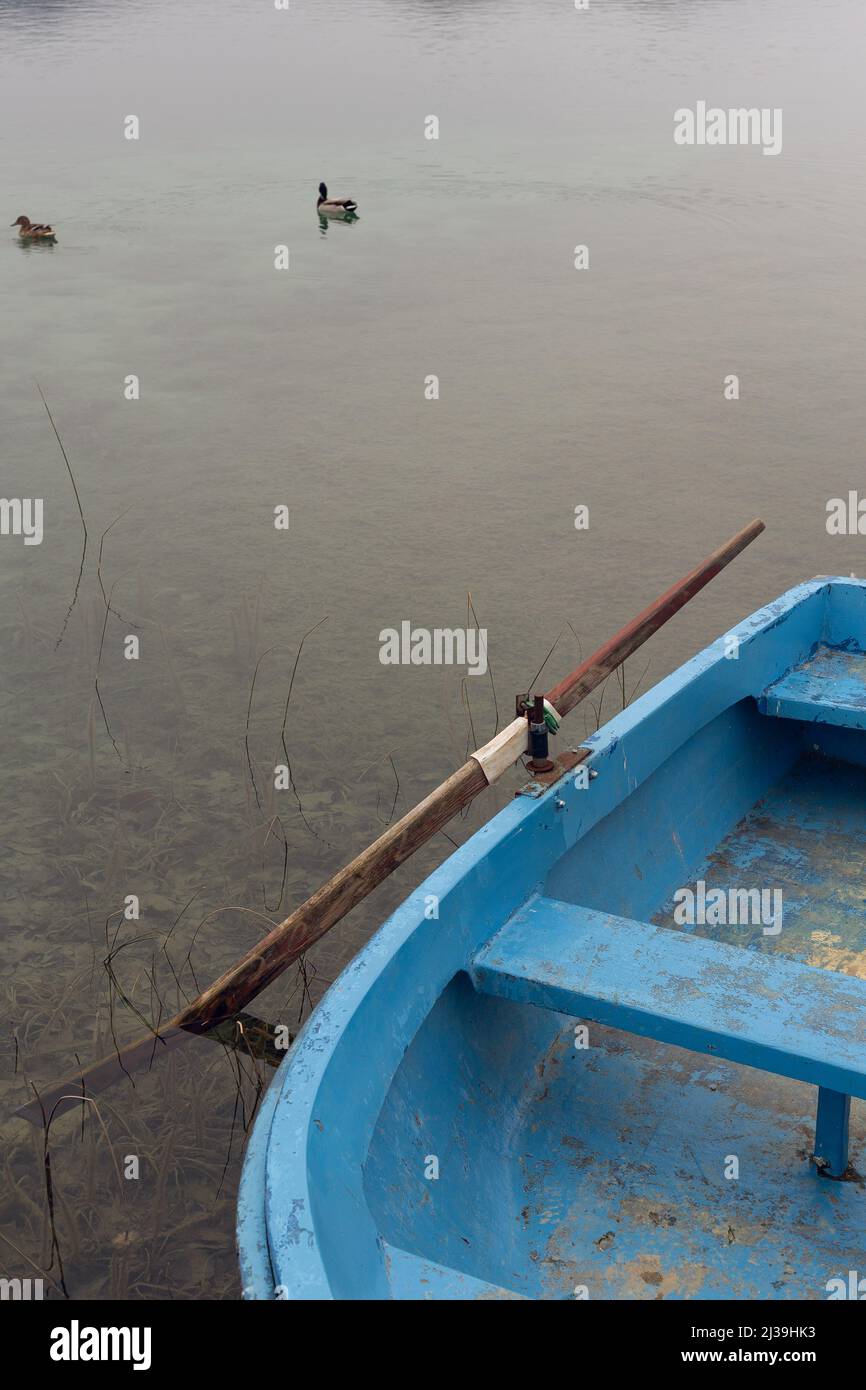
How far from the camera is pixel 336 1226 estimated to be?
2414 mm

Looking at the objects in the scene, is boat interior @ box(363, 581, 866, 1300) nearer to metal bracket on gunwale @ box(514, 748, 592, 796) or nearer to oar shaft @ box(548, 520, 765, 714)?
metal bracket on gunwale @ box(514, 748, 592, 796)

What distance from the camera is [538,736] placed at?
3.60 metres

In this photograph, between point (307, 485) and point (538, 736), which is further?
point (307, 485)

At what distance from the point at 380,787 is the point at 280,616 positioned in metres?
1.61

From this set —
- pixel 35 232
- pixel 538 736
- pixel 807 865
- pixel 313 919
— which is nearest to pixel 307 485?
pixel 807 865

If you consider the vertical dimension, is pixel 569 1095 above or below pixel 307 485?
below

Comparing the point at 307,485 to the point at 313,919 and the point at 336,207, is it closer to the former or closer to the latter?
the point at 313,919

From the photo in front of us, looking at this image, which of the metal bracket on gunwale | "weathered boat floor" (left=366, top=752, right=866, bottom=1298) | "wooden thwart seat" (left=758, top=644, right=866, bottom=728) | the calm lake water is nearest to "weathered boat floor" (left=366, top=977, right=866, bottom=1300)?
"weathered boat floor" (left=366, top=752, right=866, bottom=1298)

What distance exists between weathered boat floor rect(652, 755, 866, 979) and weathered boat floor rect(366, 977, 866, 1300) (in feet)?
2.04

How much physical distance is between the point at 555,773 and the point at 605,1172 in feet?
3.24

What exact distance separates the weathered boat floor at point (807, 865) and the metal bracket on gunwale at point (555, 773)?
0.75 m

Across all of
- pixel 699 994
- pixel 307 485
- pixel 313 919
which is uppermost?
pixel 307 485

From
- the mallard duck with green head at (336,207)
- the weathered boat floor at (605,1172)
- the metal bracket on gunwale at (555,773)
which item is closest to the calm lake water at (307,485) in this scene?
the mallard duck with green head at (336,207)

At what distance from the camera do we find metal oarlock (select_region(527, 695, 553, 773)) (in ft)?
11.8
